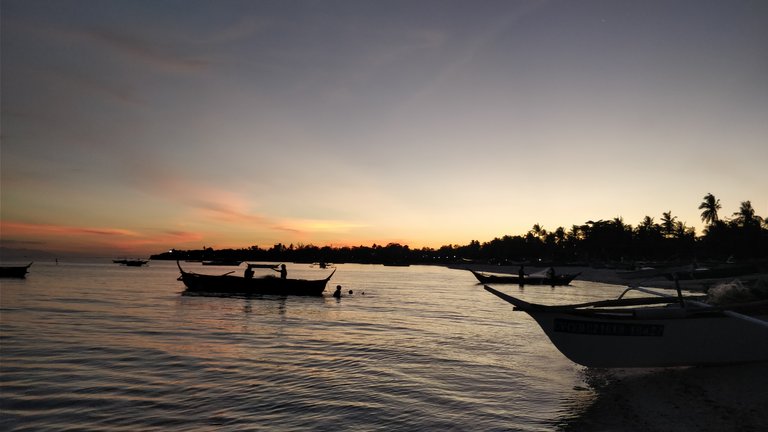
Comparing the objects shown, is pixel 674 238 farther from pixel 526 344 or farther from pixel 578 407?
pixel 578 407

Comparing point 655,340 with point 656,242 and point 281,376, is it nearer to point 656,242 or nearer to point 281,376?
point 281,376

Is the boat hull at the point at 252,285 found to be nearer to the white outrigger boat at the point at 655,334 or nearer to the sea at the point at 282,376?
the sea at the point at 282,376

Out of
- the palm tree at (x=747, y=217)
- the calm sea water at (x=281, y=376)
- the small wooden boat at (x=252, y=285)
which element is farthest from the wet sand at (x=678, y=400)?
the palm tree at (x=747, y=217)

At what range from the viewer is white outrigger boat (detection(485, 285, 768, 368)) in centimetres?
1206

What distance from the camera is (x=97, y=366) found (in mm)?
14516

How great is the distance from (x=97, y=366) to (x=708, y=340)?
18.6 meters

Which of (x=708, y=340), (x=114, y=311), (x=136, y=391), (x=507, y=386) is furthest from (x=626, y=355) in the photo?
(x=114, y=311)

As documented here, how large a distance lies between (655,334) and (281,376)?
10703 mm

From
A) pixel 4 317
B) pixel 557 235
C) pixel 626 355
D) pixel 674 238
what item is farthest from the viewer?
pixel 557 235

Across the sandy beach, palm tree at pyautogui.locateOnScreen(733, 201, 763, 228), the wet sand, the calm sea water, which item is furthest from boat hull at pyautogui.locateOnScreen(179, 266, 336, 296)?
palm tree at pyautogui.locateOnScreen(733, 201, 763, 228)

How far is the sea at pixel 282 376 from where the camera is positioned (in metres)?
9.71

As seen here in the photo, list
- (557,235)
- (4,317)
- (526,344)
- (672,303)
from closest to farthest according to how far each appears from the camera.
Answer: (672,303) → (526,344) → (4,317) → (557,235)

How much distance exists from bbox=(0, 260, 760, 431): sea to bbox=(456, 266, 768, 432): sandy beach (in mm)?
456

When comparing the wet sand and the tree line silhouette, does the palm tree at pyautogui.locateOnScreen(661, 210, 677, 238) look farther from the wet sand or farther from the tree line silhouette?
the wet sand
